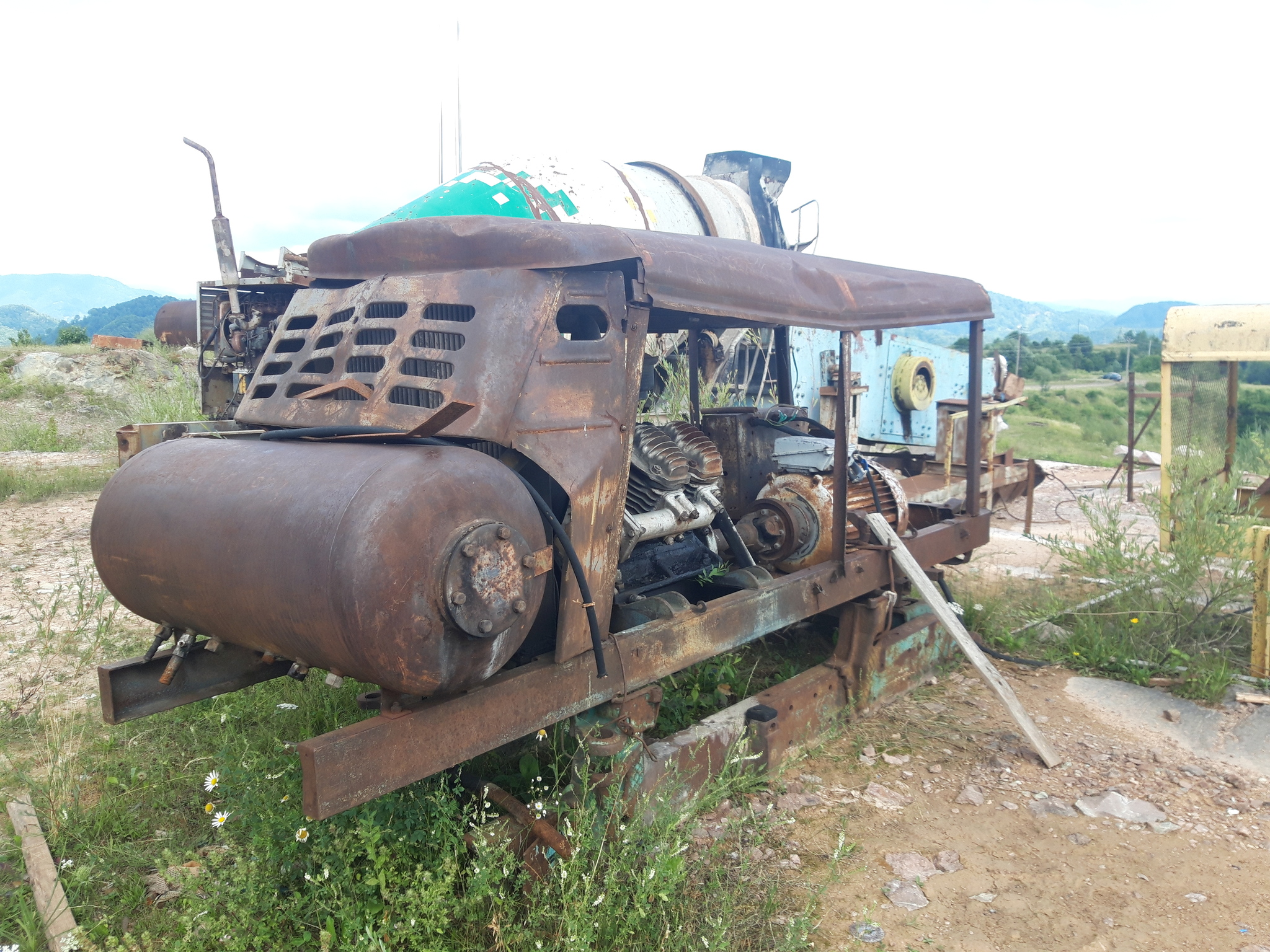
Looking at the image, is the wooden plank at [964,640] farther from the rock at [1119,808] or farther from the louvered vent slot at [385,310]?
the louvered vent slot at [385,310]

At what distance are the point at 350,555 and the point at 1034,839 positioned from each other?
287 centimetres

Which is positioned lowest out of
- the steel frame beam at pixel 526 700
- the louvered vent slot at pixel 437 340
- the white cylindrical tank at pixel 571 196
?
the steel frame beam at pixel 526 700

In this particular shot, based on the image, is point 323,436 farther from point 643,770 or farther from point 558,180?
point 558,180

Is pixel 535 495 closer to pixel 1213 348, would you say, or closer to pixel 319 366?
pixel 319 366

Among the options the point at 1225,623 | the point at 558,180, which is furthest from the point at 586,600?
the point at 558,180

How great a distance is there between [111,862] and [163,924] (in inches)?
18.6

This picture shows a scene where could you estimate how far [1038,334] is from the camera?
130750 mm

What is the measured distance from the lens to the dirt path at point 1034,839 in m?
2.87

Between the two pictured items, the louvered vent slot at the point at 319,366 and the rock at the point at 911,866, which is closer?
the louvered vent slot at the point at 319,366

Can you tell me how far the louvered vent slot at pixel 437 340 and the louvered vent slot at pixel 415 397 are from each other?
15cm

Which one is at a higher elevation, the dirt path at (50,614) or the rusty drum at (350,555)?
the rusty drum at (350,555)

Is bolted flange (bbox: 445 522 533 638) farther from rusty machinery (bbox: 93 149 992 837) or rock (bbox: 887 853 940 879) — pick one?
rock (bbox: 887 853 940 879)

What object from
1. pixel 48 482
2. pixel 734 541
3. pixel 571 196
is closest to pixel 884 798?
pixel 734 541

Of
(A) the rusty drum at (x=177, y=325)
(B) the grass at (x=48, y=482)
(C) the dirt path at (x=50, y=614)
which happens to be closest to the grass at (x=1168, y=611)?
(C) the dirt path at (x=50, y=614)
